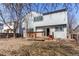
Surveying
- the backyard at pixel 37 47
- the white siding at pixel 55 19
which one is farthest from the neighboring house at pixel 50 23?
the backyard at pixel 37 47

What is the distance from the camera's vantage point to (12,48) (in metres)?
3.65

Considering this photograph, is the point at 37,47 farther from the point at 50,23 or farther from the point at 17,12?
the point at 17,12

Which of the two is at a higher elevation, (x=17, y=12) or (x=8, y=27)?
(x=17, y=12)

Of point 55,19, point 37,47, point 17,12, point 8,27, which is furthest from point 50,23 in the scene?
point 8,27

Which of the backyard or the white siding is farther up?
the white siding

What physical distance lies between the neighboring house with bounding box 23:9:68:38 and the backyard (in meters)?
0.14

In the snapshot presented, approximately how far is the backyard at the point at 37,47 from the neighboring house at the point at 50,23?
A: 0.14 meters

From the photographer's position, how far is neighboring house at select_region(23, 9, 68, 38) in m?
3.64

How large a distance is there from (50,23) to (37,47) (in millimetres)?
408

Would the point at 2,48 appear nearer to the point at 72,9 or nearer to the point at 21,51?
the point at 21,51

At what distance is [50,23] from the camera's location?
3.67 metres

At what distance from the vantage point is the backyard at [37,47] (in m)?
3.63

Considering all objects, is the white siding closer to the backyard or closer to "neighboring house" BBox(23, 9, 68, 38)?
"neighboring house" BBox(23, 9, 68, 38)

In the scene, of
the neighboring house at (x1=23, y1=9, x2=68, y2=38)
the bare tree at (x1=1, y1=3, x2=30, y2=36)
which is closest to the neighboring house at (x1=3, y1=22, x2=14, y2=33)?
the bare tree at (x1=1, y1=3, x2=30, y2=36)
